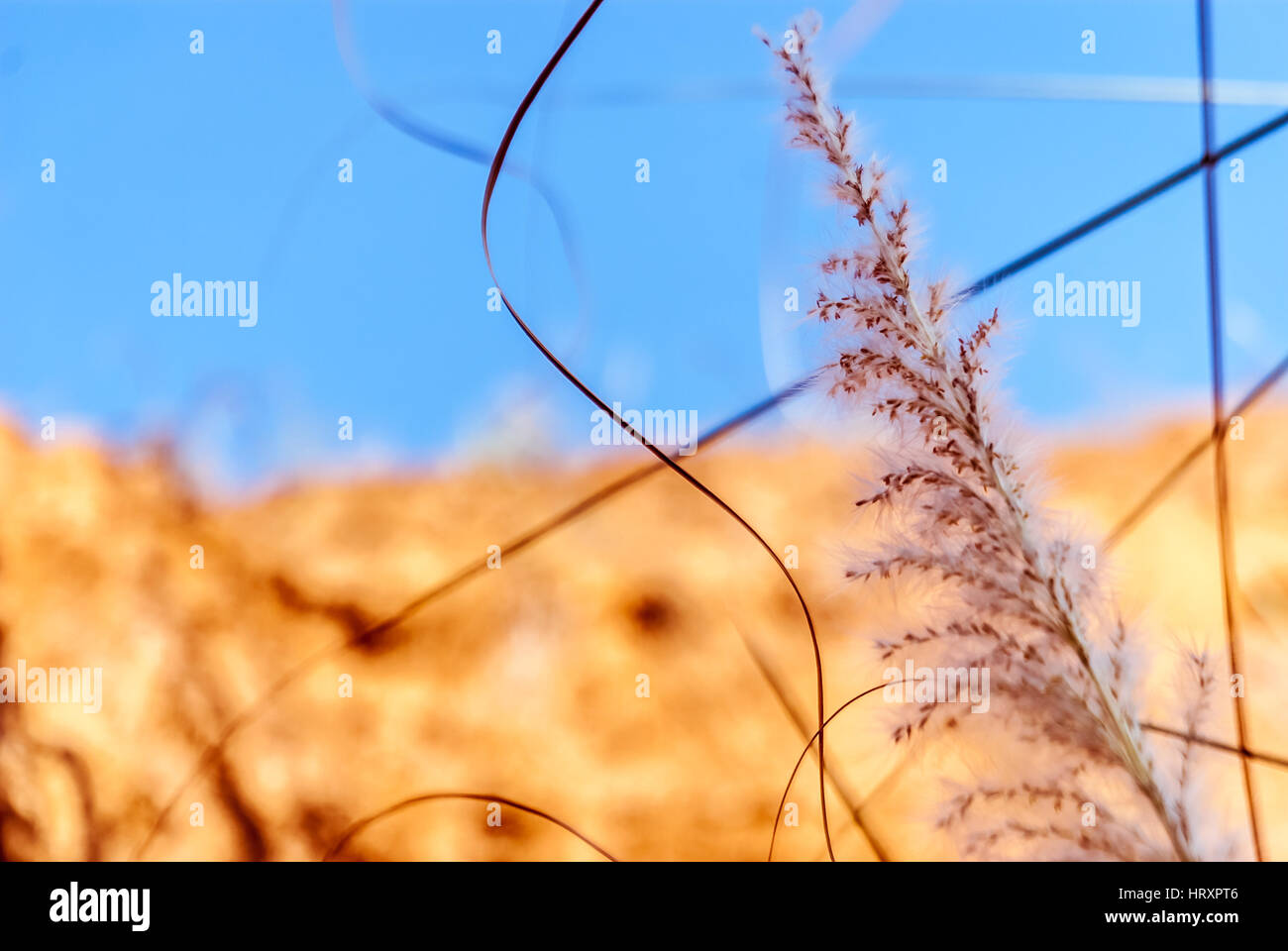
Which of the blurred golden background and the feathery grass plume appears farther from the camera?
the blurred golden background

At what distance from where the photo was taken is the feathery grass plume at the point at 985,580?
1.80 ft

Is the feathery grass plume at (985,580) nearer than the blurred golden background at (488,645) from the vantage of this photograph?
Yes

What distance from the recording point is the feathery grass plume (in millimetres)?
547

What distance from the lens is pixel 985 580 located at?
1.86 feet

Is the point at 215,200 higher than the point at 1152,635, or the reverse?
the point at 215,200

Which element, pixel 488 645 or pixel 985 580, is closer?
pixel 985 580

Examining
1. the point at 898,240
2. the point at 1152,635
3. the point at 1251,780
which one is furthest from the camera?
the point at 1251,780

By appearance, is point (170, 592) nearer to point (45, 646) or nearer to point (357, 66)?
point (45, 646)

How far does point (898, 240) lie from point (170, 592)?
33.5 inches

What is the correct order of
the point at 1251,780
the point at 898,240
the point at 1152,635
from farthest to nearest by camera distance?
the point at 1251,780 < the point at 1152,635 < the point at 898,240
